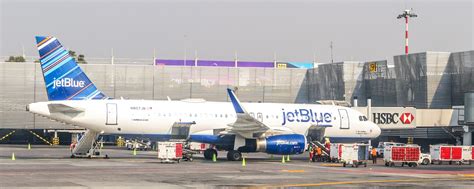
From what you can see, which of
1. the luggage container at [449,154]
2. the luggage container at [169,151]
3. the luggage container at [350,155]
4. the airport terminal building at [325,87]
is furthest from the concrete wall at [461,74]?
the luggage container at [169,151]

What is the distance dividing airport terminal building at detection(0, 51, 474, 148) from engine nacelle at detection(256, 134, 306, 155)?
1856 cm

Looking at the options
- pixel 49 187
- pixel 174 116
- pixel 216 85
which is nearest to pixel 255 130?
pixel 174 116

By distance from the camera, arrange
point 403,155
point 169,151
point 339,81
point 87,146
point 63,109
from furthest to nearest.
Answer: point 339,81, point 87,146, point 63,109, point 403,155, point 169,151

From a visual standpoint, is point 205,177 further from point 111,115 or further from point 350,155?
point 111,115

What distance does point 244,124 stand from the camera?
4219 centimetres

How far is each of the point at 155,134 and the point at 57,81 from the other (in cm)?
626

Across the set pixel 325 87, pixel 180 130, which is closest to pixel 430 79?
pixel 325 87

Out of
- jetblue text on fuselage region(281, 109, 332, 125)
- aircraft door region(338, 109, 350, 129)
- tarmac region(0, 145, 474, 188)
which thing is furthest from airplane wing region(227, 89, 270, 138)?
aircraft door region(338, 109, 350, 129)

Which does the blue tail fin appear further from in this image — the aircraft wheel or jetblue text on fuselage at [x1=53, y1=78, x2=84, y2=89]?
the aircraft wheel

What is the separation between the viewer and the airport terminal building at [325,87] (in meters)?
62.0

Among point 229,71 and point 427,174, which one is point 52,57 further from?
point 229,71

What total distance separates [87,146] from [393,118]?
2595 centimetres

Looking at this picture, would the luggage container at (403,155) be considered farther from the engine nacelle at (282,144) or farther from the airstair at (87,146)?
the airstair at (87,146)

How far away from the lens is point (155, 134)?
43219 millimetres
